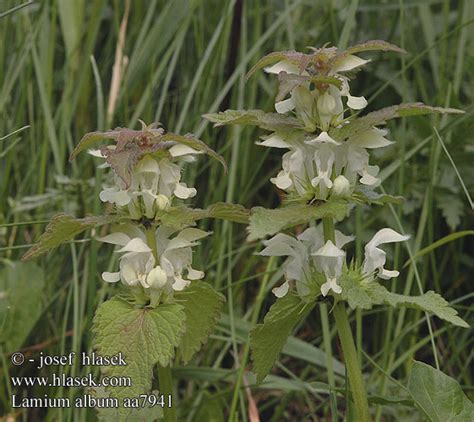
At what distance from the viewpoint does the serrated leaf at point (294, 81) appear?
0.72 metres

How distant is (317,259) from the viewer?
0.79 m

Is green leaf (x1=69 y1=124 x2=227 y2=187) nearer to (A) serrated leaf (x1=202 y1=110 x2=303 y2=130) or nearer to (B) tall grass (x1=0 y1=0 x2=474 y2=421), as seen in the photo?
(A) serrated leaf (x1=202 y1=110 x2=303 y2=130)

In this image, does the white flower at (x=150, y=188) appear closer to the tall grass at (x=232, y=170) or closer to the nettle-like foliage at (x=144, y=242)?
the nettle-like foliage at (x=144, y=242)

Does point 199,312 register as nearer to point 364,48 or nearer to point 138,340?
point 138,340

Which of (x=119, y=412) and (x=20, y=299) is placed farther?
(x=20, y=299)

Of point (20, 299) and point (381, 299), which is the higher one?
point (381, 299)

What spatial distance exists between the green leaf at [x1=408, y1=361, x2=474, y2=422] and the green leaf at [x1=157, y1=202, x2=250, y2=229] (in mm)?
234

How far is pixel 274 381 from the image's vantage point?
1.08 m

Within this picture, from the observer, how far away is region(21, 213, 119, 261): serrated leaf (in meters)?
0.78

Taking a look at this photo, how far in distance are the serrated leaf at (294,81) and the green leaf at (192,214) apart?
0.42 ft

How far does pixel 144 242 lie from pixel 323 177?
183 mm
